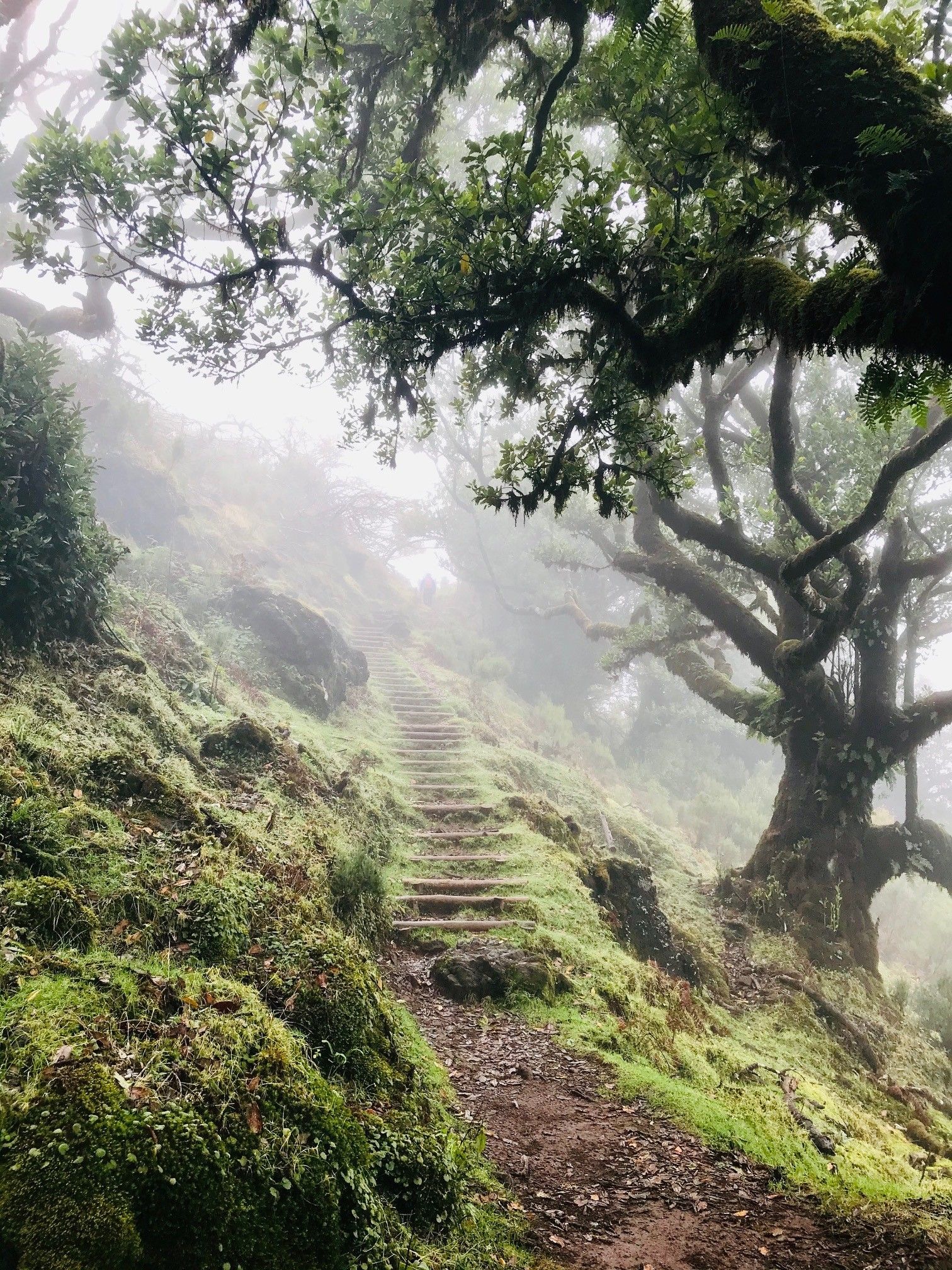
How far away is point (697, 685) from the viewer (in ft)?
46.3

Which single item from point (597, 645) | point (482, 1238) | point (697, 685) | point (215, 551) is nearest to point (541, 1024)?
point (482, 1238)

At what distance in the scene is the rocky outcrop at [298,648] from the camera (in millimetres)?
16781

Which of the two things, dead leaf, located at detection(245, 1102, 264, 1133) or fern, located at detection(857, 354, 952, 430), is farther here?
fern, located at detection(857, 354, 952, 430)

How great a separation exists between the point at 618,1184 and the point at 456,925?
3.79 metres

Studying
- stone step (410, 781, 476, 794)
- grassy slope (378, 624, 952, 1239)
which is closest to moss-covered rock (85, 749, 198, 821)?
grassy slope (378, 624, 952, 1239)

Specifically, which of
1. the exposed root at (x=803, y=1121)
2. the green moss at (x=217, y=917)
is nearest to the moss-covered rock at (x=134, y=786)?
the green moss at (x=217, y=917)

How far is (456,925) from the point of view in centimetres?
775

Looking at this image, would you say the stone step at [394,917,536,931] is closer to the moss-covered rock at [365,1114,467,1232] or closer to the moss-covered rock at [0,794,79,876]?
the moss-covered rock at [365,1114,467,1232]

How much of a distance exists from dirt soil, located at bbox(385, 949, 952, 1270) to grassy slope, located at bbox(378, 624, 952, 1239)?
12.0 inches

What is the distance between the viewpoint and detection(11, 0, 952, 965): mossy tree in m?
3.54

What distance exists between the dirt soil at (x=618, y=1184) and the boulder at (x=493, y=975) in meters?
0.61

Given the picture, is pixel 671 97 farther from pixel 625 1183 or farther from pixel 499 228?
pixel 625 1183

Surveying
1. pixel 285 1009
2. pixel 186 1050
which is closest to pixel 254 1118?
pixel 186 1050

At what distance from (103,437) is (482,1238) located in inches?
1092
